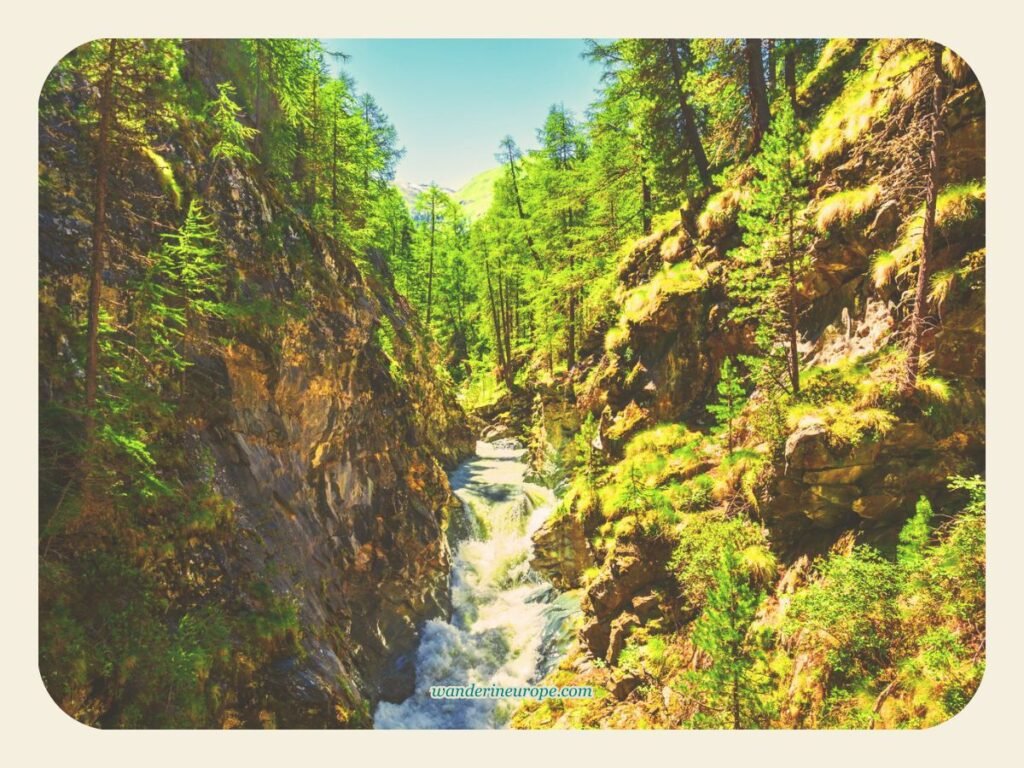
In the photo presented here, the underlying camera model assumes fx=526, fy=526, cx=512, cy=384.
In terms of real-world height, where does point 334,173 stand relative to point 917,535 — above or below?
above

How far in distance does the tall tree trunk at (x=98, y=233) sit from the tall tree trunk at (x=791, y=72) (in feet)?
30.1

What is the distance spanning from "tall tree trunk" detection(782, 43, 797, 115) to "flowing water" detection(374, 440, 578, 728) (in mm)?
10224

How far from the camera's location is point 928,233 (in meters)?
6.26

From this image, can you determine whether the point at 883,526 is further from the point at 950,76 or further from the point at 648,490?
the point at 950,76

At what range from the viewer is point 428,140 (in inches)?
→ 303

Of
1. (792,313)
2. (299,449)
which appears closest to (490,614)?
(299,449)

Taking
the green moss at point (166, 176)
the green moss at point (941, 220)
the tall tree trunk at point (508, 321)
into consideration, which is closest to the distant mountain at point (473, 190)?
the green moss at point (166, 176)

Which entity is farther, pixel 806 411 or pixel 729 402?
pixel 729 402

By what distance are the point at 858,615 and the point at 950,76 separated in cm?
624

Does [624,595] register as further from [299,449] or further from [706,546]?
[299,449]

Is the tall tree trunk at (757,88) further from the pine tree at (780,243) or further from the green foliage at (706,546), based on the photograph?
the green foliage at (706,546)

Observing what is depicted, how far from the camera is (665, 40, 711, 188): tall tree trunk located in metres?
11.6

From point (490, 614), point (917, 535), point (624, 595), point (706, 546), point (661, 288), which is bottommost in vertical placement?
point (490, 614)

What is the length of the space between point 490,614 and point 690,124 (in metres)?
12.4
